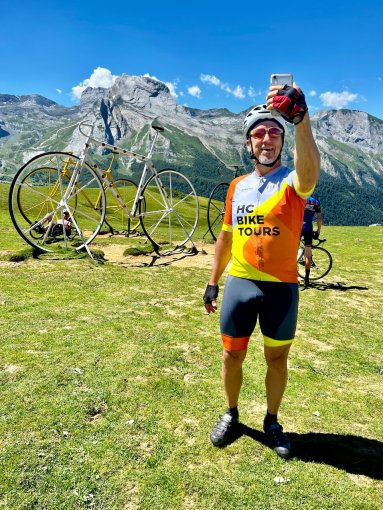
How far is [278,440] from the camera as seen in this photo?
4.55 metres

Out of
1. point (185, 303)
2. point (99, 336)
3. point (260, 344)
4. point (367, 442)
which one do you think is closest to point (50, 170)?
point (185, 303)

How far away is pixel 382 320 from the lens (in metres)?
9.85

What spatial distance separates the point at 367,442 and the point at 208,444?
210 cm

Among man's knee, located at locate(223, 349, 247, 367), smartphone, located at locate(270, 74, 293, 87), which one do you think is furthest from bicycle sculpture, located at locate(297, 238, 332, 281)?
smartphone, located at locate(270, 74, 293, 87)

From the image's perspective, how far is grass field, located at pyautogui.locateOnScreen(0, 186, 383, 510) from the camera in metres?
3.84

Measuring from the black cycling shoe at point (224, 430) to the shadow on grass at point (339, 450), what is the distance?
92 millimetres

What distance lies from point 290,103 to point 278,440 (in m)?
3.85

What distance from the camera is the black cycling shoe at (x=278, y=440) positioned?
4426 mm

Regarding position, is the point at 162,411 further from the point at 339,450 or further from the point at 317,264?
the point at 317,264

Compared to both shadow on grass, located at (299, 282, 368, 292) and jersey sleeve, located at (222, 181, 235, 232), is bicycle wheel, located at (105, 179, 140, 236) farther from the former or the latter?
jersey sleeve, located at (222, 181, 235, 232)

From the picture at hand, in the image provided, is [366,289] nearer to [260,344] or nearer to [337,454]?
[260,344]

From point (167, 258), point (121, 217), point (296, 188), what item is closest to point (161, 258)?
point (167, 258)

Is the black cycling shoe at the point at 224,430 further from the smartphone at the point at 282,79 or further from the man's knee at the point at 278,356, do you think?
the smartphone at the point at 282,79

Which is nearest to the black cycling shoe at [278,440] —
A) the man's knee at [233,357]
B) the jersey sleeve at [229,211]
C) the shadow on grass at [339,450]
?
the shadow on grass at [339,450]
